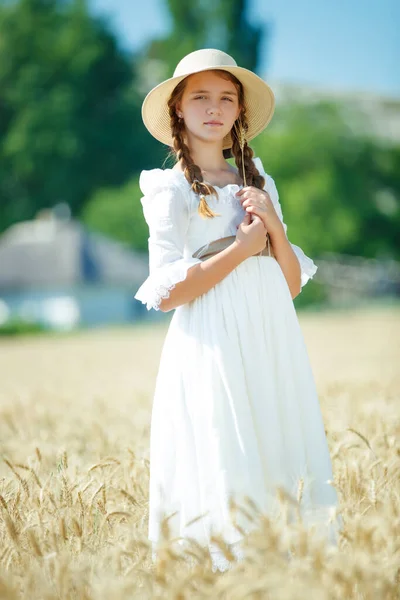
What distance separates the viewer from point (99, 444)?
4852 mm

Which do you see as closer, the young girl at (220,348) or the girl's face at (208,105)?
the young girl at (220,348)

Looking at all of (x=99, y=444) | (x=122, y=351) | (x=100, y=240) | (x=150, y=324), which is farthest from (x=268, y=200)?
(x=100, y=240)

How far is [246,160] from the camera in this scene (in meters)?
3.09

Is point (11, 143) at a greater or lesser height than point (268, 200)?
greater

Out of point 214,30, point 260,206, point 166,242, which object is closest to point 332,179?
point 214,30

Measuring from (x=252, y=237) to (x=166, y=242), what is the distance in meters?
0.29

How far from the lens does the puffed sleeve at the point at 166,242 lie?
2736 mm

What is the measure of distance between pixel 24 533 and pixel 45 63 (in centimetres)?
3992

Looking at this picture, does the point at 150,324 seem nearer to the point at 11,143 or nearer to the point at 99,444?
the point at 11,143

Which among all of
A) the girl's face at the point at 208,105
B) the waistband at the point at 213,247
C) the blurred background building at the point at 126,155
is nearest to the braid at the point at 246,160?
the girl's face at the point at 208,105

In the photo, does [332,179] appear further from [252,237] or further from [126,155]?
[252,237]

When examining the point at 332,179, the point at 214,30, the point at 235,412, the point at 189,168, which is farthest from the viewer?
the point at 214,30

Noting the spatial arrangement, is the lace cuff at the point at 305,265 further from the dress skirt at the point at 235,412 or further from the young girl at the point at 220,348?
the dress skirt at the point at 235,412

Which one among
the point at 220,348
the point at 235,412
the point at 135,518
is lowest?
the point at 135,518
